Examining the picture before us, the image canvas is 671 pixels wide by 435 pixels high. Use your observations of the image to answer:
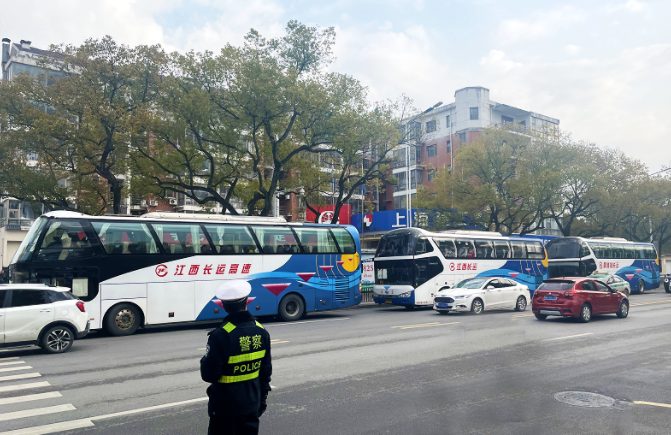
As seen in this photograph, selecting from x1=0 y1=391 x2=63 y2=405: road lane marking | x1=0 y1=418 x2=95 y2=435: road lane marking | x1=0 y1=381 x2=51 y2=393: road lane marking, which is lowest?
x1=0 y1=381 x2=51 y2=393: road lane marking

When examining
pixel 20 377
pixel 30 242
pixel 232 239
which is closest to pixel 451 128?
pixel 232 239

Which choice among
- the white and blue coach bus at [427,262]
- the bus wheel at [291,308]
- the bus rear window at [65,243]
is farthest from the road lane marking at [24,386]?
the white and blue coach bus at [427,262]

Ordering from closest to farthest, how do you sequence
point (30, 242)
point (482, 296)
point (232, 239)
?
point (30, 242) < point (232, 239) < point (482, 296)

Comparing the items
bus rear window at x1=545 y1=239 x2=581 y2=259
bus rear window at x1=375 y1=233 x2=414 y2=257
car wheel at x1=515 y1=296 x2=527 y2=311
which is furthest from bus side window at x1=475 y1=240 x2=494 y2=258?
bus rear window at x1=545 y1=239 x2=581 y2=259

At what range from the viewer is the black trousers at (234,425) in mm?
3867

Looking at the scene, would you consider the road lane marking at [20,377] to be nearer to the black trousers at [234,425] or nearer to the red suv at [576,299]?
the black trousers at [234,425]

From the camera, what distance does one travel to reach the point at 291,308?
64.4ft

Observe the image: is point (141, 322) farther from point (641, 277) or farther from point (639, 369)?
point (641, 277)

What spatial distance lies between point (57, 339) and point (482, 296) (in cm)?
1476

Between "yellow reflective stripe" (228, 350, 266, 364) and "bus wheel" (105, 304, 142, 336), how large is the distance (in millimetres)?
12977

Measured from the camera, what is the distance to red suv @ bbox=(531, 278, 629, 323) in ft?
55.9

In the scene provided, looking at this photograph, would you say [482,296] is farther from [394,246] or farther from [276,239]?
[276,239]

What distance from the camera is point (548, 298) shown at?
1750 centimetres

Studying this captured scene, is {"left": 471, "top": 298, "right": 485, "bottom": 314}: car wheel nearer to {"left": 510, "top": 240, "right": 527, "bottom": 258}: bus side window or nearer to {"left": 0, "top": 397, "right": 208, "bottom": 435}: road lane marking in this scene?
{"left": 510, "top": 240, "right": 527, "bottom": 258}: bus side window
